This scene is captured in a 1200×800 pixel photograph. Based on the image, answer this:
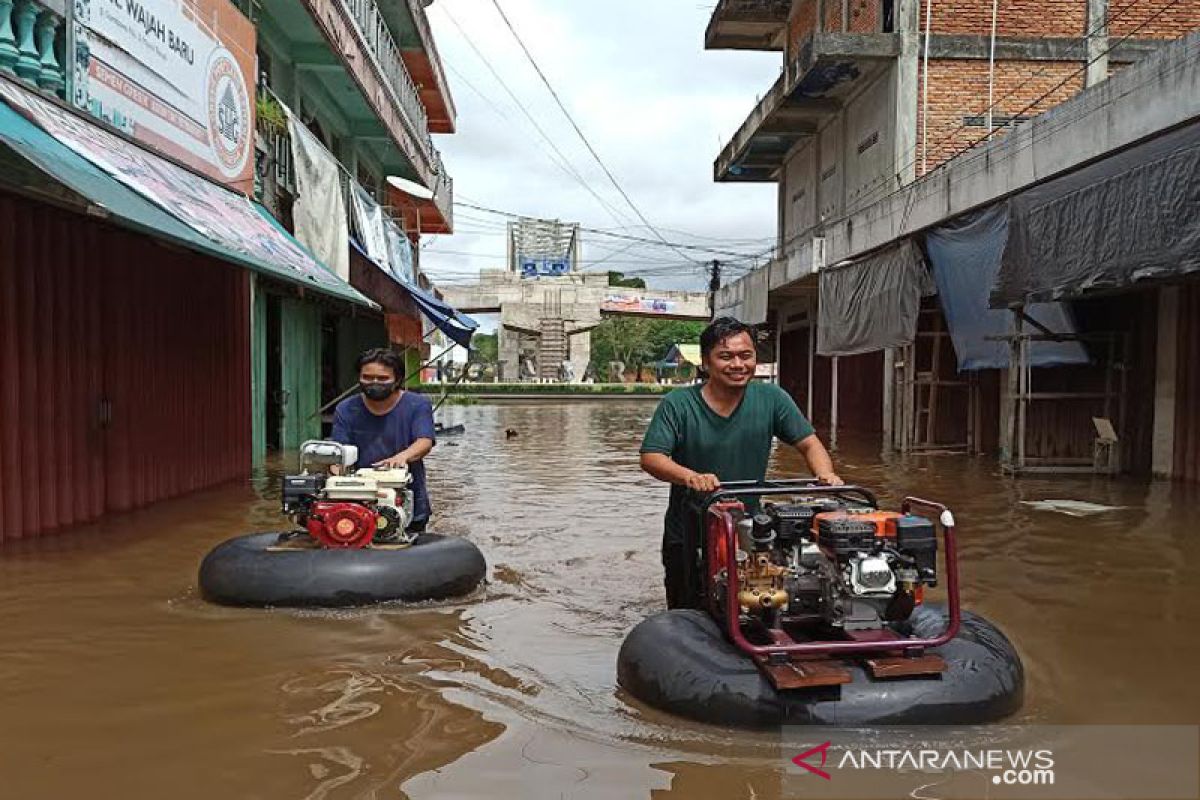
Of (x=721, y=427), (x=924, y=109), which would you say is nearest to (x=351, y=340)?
(x=924, y=109)

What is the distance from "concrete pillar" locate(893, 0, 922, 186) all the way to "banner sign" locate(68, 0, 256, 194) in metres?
12.6

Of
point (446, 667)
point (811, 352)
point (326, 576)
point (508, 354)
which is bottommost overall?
point (446, 667)

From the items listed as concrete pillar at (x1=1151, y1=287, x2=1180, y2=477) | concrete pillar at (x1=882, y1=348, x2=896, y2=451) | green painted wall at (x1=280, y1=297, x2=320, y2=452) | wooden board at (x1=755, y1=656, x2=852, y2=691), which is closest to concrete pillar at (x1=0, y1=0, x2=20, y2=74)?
wooden board at (x1=755, y1=656, x2=852, y2=691)

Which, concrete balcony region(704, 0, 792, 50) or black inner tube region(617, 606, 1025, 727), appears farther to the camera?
concrete balcony region(704, 0, 792, 50)

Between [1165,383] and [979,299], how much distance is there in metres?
2.65

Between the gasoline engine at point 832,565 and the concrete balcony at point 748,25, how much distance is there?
975 inches

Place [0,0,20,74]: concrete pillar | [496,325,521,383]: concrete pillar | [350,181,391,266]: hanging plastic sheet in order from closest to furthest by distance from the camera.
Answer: [0,0,20,74]: concrete pillar < [350,181,391,266]: hanging plastic sheet < [496,325,521,383]: concrete pillar

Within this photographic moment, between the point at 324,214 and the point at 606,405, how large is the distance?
2765 centimetres

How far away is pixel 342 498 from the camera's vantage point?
5.93m

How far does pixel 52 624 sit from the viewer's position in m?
5.40

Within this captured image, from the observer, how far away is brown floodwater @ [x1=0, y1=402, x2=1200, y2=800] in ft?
11.3

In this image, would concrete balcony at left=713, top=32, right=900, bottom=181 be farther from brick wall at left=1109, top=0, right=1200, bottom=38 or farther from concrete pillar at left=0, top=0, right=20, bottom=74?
concrete pillar at left=0, top=0, right=20, bottom=74

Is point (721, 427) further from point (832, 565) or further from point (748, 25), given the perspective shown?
point (748, 25)

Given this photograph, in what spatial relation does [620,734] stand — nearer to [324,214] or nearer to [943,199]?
[324,214]
